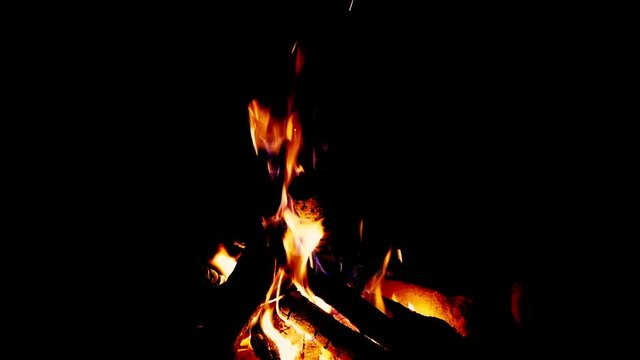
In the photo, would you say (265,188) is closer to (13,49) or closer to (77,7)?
(77,7)

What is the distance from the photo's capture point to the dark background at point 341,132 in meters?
2.59

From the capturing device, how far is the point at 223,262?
100 inches

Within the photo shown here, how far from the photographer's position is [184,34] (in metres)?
2.83

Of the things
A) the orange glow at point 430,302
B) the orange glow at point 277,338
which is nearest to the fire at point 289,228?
the orange glow at point 277,338

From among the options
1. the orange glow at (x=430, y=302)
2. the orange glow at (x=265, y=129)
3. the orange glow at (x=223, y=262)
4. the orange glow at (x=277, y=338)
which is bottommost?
the orange glow at (x=277, y=338)

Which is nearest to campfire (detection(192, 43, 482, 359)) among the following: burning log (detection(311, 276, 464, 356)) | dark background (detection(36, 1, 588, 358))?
burning log (detection(311, 276, 464, 356))

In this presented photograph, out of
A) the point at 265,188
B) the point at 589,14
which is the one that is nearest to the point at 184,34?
the point at 265,188

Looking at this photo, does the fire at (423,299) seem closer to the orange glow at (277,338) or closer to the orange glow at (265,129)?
the orange glow at (277,338)

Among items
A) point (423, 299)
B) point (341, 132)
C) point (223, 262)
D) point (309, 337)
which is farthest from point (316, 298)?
→ point (341, 132)

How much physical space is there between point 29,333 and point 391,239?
9.84 feet

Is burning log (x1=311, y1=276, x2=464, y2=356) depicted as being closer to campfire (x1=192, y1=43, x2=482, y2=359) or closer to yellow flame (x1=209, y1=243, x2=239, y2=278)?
campfire (x1=192, y1=43, x2=482, y2=359)

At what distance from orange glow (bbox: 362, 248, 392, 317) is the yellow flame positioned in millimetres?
1079

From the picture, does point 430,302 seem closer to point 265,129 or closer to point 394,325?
point 394,325

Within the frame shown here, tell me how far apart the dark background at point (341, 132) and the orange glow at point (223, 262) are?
15 cm
